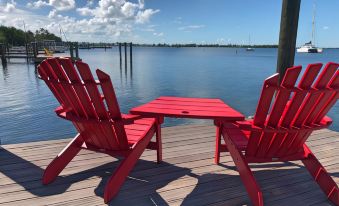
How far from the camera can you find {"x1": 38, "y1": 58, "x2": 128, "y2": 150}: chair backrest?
72.4 inches

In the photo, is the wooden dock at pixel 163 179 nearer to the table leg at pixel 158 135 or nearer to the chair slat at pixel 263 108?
the table leg at pixel 158 135

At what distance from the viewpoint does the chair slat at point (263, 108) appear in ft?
5.57

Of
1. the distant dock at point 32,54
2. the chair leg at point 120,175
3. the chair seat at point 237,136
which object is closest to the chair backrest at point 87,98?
the chair leg at point 120,175

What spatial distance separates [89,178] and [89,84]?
3.15 feet

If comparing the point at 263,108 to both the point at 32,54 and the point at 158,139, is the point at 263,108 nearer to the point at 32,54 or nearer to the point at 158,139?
the point at 158,139

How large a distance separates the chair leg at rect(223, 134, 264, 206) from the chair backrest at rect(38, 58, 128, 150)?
2.89ft

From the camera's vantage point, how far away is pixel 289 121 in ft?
6.30

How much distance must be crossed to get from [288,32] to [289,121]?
2.14 m

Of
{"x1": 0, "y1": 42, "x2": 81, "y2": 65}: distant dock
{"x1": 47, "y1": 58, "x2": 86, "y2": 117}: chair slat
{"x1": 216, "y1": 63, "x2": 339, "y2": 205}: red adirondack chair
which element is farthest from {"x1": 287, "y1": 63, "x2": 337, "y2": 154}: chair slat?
{"x1": 0, "y1": 42, "x2": 81, "y2": 65}: distant dock

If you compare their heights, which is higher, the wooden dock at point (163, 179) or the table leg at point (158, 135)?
the table leg at point (158, 135)

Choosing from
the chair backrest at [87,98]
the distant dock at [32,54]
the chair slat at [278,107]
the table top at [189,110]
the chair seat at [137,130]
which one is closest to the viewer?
the chair slat at [278,107]

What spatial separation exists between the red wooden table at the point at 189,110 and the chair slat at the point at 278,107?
0.82 feet

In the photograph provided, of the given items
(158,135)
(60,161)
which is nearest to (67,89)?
(60,161)

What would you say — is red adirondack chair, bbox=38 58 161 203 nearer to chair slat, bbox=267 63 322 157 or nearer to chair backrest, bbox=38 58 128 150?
chair backrest, bbox=38 58 128 150
